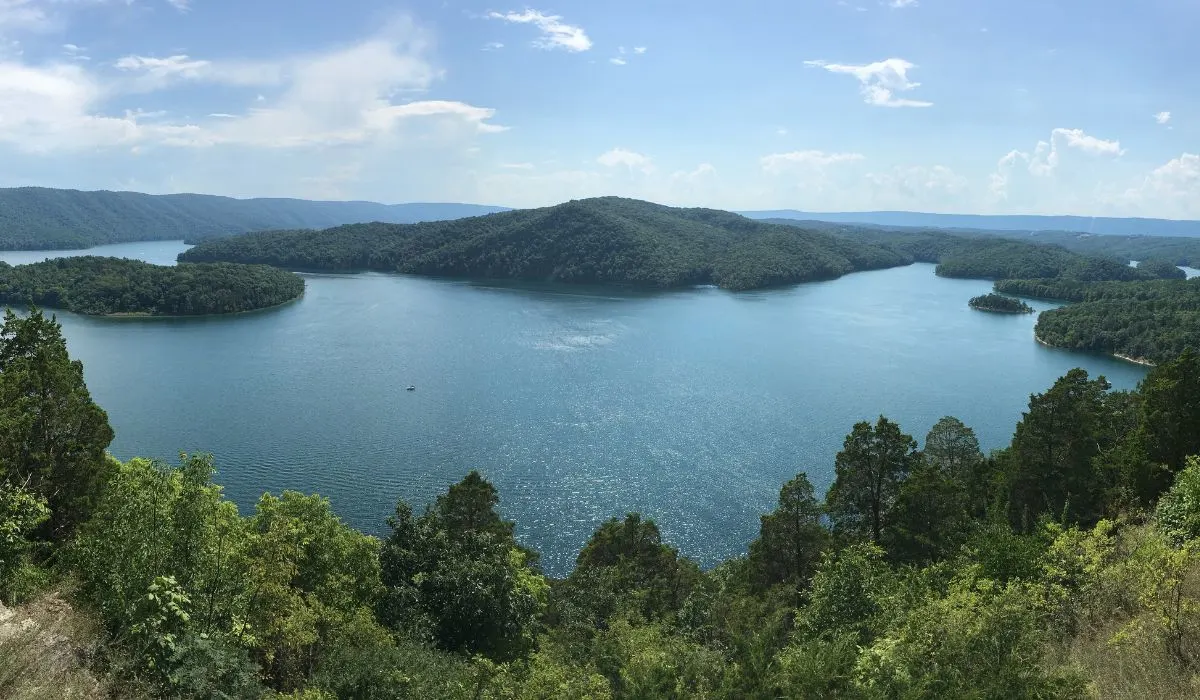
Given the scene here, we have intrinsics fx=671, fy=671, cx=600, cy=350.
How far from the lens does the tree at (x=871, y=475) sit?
20.2 metres

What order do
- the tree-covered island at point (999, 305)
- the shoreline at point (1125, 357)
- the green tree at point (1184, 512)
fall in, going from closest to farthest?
the green tree at point (1184, 512) < the shoreline at point (1125, 357) < the tree-covered island at point (999, 305)

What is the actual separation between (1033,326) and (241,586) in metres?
102

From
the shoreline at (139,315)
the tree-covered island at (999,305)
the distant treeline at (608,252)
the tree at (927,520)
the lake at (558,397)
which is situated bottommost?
the lake at (558,397)

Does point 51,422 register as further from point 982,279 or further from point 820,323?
point 982,279

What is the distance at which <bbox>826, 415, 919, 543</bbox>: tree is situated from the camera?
20.2 m

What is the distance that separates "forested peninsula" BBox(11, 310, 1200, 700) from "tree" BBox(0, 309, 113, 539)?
5 centimetres

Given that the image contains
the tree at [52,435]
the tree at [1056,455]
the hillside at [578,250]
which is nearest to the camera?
the tree at [52,435]

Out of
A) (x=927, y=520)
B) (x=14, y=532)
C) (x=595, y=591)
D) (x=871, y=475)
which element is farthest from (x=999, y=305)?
(x=14, y=532)

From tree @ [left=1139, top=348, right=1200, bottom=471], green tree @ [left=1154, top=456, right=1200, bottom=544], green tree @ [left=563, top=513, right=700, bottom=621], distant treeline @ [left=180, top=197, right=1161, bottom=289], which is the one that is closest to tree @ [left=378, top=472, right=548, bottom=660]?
green tree @ [left=563, top=513, right=700, bottom=621]

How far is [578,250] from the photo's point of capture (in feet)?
465

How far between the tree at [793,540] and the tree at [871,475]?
1.42m

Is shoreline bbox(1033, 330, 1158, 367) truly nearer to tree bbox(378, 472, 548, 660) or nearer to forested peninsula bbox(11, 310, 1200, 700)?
forested peninsula bbox(11, 310, 1200, 700)

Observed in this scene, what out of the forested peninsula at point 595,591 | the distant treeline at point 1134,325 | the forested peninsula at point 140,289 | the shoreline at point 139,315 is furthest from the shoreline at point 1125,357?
the forested peninsula at point 140,289

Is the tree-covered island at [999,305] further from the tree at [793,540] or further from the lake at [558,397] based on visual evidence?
the tree at [793,540]
